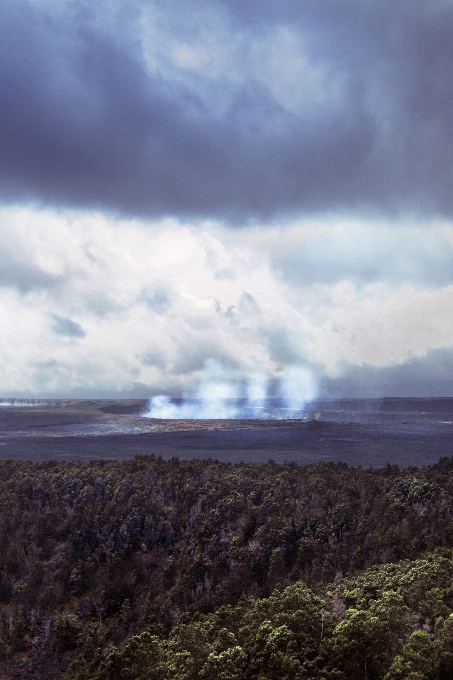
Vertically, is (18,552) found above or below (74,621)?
above

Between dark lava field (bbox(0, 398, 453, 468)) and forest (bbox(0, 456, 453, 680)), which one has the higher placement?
forest (bbox(0, 456, 453, 680))

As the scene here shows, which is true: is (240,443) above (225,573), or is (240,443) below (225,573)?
below

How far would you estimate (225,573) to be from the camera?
2161 centimetres

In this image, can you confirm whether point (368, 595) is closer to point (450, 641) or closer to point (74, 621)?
point (450, 641)

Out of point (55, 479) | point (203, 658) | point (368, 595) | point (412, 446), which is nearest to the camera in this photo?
point (203, 658)

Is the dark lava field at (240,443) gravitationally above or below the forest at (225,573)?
below

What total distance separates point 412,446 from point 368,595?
60392 millimetres

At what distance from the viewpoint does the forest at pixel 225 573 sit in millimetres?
12383

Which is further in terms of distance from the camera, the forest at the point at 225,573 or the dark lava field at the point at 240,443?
the dark lava field at the point at 240,443

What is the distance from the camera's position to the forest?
12.4 m

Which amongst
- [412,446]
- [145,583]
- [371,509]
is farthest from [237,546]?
[412,446]

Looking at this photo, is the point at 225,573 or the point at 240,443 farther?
the point at 240,443

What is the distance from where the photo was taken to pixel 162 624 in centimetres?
1856

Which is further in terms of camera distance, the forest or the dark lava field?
the dark lava field
